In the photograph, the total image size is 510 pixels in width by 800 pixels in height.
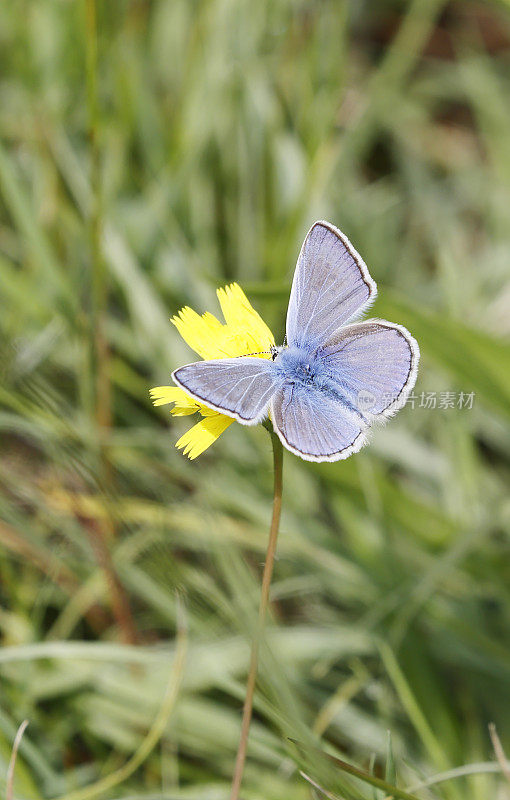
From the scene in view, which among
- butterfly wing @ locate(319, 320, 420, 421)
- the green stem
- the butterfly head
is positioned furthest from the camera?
the green stem

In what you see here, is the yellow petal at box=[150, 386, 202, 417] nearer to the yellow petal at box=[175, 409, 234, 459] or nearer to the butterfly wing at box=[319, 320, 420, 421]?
the yellow petal at box=[175, 409, 234, 459]

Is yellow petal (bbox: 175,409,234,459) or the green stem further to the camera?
the green stem

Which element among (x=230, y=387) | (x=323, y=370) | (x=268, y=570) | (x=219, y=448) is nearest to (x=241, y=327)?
(x=323, y=370)

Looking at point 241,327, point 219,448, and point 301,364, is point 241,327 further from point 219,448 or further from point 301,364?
point 219,448

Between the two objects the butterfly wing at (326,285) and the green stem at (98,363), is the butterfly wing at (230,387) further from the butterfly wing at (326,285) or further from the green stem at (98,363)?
the green stem at (98,363)

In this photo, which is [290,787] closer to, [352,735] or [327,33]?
[352,735]

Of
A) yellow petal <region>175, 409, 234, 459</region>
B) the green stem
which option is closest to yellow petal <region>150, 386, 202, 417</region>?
yellow petal <region>175, 409, 234, 459</region>

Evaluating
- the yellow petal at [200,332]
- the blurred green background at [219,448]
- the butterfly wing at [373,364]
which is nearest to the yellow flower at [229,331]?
the yellow petal at [200,332]
